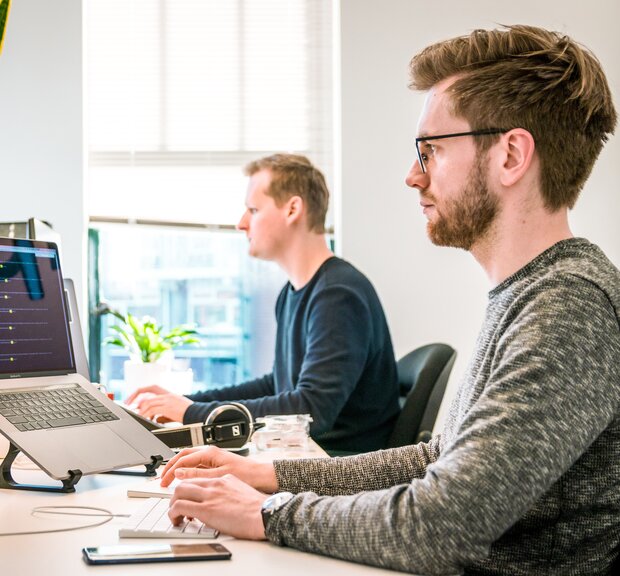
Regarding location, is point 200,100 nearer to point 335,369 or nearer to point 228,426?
point 335,369

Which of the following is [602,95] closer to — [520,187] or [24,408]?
[520,187]

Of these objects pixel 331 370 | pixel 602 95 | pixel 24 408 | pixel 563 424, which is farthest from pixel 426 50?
pixel 331 370

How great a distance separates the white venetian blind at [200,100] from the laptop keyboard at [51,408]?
206 cm

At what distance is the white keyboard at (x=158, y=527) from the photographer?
105 centimetres

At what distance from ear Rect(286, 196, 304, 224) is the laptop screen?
1.19 m

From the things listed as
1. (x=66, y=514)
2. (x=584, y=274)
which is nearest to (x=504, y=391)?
(x=584, y=274)

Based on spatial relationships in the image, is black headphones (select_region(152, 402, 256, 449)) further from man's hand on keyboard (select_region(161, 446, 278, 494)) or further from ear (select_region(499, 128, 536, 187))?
ear (select_region(499, 128, 536, 187))

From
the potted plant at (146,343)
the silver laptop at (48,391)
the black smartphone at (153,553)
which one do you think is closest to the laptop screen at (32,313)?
the silver laptop at (48,391)

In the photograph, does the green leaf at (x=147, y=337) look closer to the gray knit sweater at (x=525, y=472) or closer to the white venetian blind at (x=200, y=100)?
the white venetian blind at (x=200, y=100)

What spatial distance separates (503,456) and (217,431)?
3.17 feet

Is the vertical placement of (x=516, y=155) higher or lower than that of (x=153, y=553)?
higher

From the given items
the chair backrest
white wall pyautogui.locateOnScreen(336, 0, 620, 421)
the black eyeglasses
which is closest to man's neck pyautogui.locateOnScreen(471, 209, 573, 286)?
the black eyeglasses

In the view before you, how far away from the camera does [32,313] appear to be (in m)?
1.52

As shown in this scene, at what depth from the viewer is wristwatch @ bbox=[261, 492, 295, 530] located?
40.7 inches
